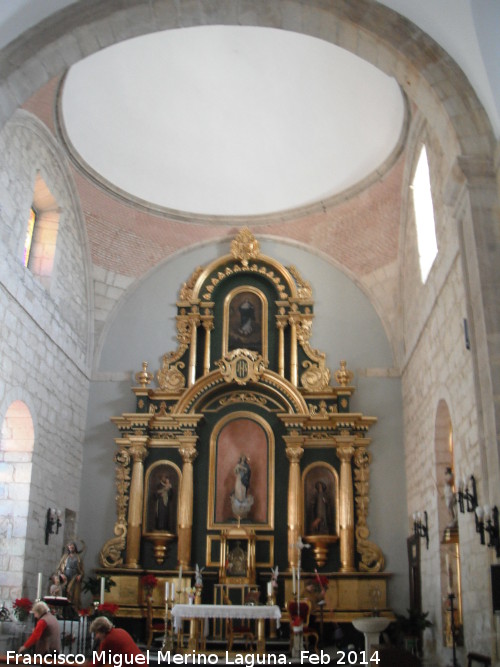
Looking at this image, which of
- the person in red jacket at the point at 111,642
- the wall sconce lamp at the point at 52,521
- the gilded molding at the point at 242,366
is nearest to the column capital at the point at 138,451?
the wall sconce lamp at the point at 52,521

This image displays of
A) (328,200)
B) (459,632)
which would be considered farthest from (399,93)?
(459,632)

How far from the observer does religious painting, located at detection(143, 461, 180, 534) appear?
529 inches

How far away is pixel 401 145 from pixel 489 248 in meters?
6.12

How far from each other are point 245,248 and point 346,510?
5.58 metres

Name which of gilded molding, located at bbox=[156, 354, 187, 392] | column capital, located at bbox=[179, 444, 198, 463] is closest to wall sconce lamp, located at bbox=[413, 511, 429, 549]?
column capital, located at bbox=[179, 444, 198, 463]

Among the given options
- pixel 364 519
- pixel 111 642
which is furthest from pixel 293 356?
pixel 111 642

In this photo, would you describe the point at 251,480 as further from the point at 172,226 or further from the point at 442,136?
the point at 442,136

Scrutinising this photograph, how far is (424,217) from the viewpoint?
40.3 feet

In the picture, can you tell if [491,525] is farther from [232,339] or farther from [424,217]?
[232,339]

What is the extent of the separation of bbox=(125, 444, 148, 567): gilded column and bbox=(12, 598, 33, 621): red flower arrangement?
11.4ft

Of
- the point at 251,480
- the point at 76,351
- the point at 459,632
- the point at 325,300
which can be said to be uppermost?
the point at 325,300

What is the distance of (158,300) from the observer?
596 inches

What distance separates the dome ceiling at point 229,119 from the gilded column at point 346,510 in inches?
204

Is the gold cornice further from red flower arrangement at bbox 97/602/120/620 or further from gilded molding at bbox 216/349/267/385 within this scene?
red flower arrangement at bbox 97/602/120/620
